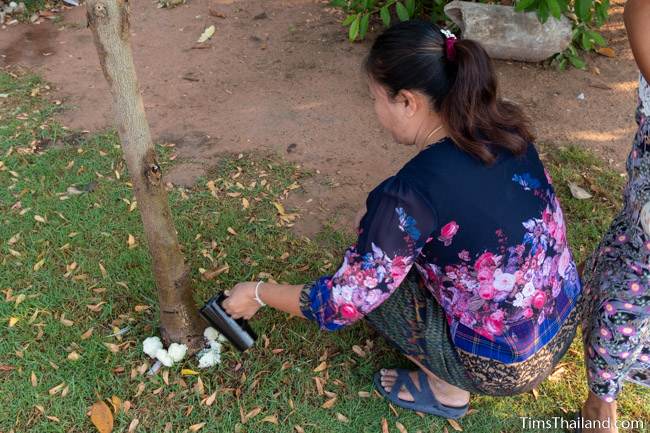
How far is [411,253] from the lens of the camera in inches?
70.7

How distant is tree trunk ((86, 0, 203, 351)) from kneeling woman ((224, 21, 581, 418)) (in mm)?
357

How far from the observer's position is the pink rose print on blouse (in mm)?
1782

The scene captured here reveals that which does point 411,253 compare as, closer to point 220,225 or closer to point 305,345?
point 305,345

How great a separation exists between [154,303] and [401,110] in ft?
5.04

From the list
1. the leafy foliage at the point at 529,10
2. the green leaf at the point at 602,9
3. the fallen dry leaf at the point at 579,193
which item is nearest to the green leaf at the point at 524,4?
the leafy foliage at the point at 529,10

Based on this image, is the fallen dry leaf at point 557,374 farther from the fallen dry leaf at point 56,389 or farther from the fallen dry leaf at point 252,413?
the fallen dry leaf at point 56,389

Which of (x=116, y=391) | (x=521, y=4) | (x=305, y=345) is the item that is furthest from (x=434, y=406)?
(x=521, y=4)

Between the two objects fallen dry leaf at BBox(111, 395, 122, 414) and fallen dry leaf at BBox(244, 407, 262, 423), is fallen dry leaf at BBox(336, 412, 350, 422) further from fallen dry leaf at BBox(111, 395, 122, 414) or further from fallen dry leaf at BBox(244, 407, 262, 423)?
fallen dry leaf at BBox(111, 395, 122, 414)

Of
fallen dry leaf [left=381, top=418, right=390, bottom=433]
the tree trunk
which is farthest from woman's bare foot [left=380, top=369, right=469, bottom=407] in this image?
the tree trunk

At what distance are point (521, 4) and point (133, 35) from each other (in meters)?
3.10

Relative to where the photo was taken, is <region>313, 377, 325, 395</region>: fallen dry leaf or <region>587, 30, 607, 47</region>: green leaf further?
<region>587, 30, 607, 47</region>: green leaf

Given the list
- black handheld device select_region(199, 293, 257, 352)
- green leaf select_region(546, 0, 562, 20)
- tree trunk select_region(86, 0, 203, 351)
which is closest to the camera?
tree trunk select_region(86, 0, 203, 351)

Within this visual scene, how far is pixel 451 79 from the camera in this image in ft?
5.66

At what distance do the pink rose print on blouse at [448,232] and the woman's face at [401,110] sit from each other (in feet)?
0.98
